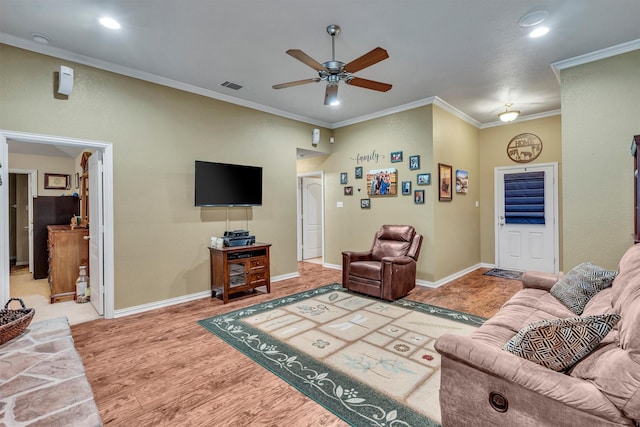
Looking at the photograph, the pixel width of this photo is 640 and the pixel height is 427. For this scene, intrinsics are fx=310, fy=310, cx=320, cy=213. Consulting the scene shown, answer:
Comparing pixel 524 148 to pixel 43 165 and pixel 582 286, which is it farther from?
pixel 43 165

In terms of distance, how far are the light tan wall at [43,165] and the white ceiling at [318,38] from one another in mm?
4504

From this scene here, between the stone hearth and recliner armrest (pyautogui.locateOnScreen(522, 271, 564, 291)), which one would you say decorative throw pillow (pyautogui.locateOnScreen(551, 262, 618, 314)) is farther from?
the stone hearth

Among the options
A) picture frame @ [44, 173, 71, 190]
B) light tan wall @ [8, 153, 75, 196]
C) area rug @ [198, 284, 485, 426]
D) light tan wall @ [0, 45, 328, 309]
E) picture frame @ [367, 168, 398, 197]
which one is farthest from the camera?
picture frame @ [44, 173, 71, 190]

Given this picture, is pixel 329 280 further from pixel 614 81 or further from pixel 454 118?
pixel 614 81

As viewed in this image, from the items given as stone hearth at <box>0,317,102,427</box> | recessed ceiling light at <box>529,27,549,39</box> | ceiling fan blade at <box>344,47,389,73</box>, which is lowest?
stone hearth at <box>0,317,102,427</box>

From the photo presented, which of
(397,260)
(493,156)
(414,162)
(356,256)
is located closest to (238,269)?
(356,256)

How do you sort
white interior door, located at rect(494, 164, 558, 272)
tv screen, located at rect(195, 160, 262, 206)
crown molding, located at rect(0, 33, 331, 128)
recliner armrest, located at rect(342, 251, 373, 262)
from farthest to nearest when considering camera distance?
white interior door, located at rect(494, 164, 558, 272) < recliner armrest, located at rect(342, 251, 373, 262) < tv screen, located at rect(195, 160, 262, 206) < crown molding, located at rect(0, 33, 331, 128)

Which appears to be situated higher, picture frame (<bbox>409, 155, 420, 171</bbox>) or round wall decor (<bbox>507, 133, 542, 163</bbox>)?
round wall decor (<bbox>507, 133, 542, 163</bbox>)

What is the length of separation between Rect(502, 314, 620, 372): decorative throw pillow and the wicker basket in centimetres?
324

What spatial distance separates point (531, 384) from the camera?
1.29 m

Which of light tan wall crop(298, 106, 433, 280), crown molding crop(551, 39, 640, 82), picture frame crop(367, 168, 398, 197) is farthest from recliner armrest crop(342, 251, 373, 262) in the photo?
crown molding crop(551, 39, 640, 82)

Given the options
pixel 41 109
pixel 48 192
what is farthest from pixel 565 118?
pixel 48 192

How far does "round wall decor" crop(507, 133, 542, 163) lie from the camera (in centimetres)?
558

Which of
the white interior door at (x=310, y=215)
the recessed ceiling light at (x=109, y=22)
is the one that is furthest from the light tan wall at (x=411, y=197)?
the recessed ceiling light at (x=109, y=22)
